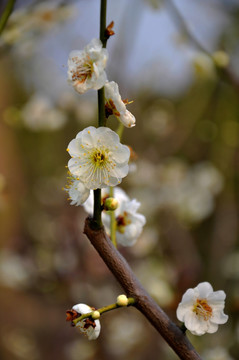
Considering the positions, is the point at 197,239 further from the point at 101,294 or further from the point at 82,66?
the point at 82,66

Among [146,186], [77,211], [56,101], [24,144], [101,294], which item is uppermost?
[24,144]

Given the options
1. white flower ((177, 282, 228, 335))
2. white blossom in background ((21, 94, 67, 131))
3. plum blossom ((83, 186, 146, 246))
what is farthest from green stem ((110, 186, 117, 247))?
white blossom in background ((21, 94, 67, 131))

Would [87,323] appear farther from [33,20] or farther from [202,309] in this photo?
[33,20]

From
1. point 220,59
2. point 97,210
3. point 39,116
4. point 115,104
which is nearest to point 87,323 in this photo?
point 97,210

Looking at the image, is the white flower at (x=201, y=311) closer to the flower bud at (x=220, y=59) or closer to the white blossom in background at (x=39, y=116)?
the flower bud at (x=220, y=59)

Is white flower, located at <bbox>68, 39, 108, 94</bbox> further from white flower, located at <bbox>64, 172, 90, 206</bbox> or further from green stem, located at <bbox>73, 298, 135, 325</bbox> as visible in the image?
green stem, located at <bbox>73, 298, 135, 325</bbox>

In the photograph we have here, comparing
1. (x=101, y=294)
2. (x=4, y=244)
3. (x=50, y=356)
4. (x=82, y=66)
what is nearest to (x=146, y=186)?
(x=101, y=294)
